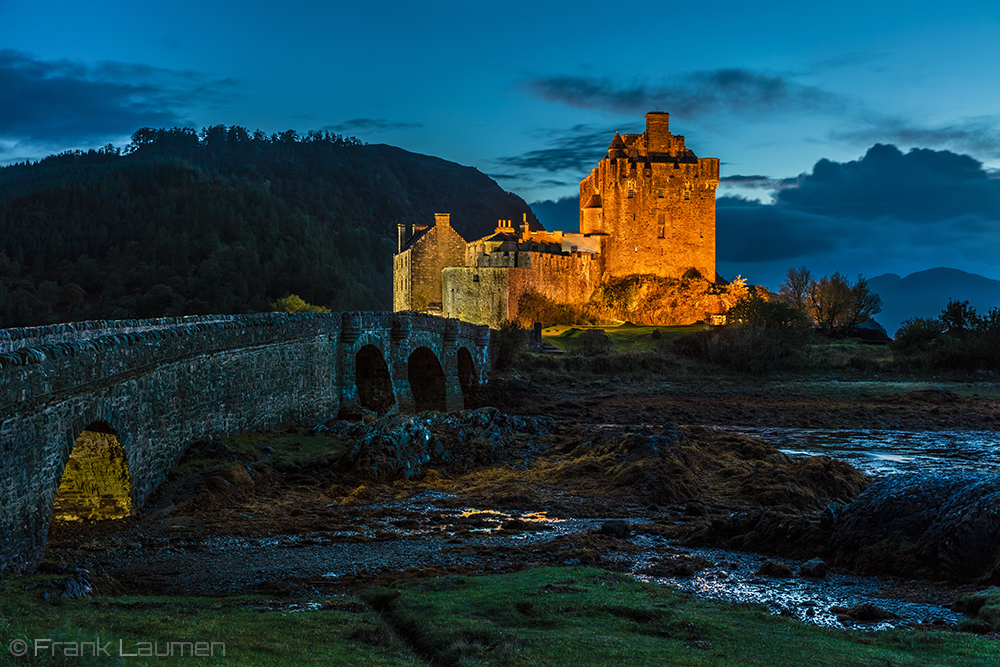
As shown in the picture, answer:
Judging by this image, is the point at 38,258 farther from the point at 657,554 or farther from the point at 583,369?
the point at 657,554

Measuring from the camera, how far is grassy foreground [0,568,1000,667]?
7.40 meters

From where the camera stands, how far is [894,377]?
4984cm

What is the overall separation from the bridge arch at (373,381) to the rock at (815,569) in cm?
2014

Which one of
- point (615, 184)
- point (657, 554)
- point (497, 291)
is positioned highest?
point (615, 184)

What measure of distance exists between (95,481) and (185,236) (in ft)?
281

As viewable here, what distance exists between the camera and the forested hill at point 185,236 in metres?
78.1

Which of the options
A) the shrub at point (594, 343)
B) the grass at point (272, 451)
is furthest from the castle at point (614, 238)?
the grass at point (272, 451)

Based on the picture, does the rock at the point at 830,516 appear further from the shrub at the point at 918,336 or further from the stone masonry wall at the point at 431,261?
the stone masonry wall at the point at 431,261

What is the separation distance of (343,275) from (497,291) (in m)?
36.3

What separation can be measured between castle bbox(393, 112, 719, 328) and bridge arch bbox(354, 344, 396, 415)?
134ft

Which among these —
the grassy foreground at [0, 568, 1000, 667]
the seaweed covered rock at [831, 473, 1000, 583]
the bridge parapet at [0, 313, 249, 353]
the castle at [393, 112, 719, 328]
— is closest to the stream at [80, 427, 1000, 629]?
the seaweed covered rock at [831, 473, 1000, 583]

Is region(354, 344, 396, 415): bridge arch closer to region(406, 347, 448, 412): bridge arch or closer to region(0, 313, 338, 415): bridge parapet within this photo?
region(406, 347, 448, 412): bridge arch

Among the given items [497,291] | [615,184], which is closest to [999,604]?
[497,291]

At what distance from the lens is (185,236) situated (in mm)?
93500
